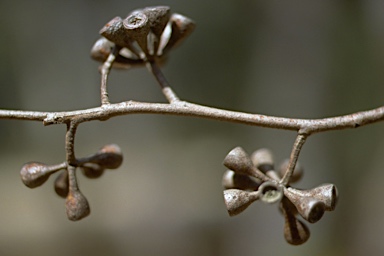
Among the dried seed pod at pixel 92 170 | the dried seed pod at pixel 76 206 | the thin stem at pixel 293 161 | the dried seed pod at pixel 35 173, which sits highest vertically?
the dried seed pod at pixel 35 173

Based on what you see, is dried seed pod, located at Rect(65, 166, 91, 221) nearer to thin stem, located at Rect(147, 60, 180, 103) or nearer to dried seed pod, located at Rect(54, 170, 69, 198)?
dried seed pod, located at Rect(54, 170, 69, 198)

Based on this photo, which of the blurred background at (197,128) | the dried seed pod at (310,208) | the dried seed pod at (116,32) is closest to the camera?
the dried seed pod at (310,208)

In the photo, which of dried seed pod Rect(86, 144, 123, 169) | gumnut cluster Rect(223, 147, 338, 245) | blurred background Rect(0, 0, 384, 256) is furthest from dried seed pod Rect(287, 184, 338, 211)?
blurred background Rect(0, 0, 384, 256)

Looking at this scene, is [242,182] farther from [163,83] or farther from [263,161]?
[163,83]

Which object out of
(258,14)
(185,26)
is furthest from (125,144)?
(185,26)

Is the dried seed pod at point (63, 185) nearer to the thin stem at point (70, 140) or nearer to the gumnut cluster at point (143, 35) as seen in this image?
the thin stem at point (70, 140)

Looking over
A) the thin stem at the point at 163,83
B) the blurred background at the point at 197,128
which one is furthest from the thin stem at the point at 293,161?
the blurred background at the point at 197,128

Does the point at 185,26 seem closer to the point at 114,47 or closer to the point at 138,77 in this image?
the point at 114,47
